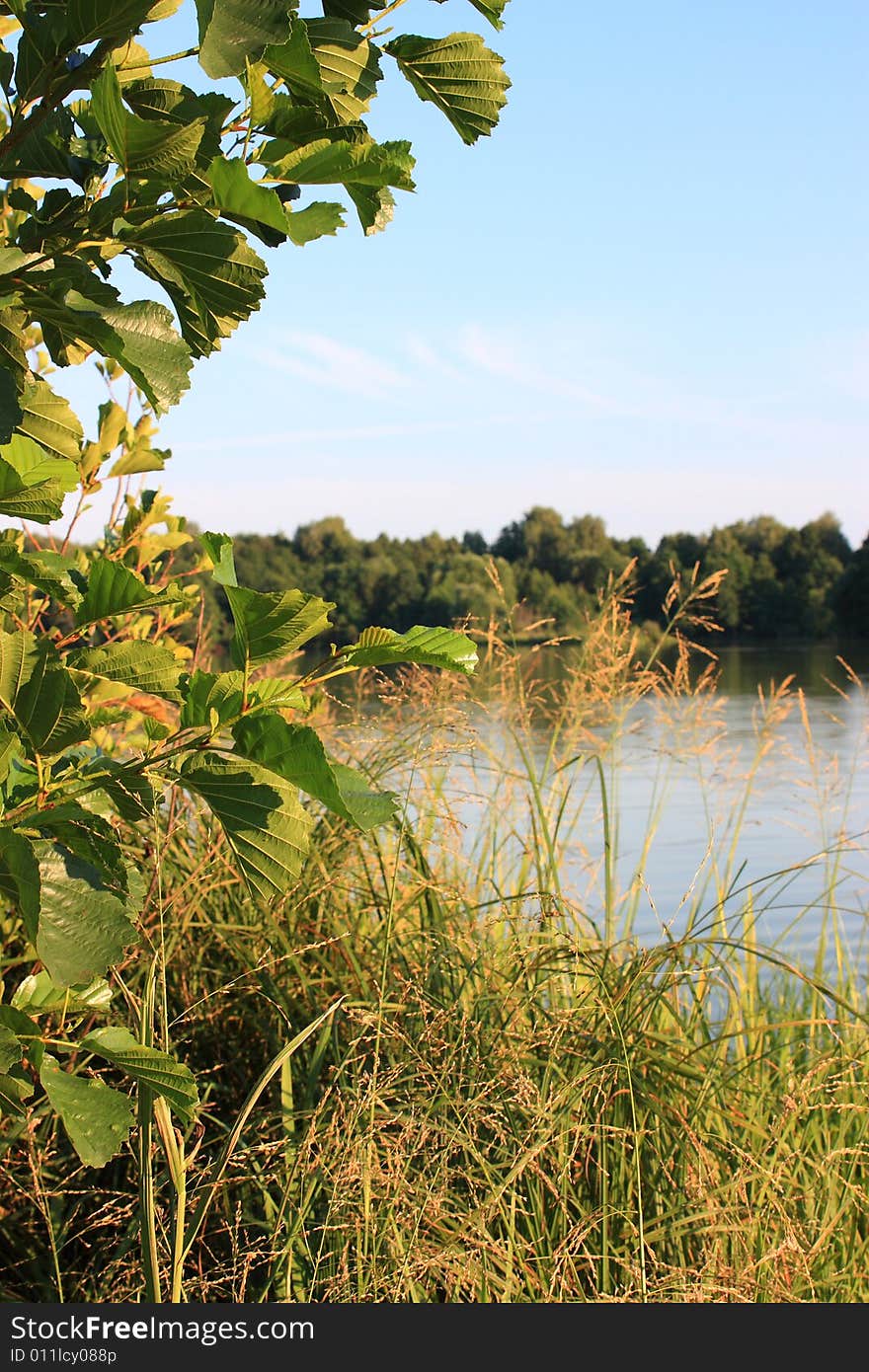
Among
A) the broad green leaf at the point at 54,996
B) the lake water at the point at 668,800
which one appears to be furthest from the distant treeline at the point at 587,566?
the broad green leaf at the point at 54,996

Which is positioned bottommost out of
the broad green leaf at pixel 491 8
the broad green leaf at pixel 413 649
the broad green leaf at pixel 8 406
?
the broad green leaf at pixel 413 649

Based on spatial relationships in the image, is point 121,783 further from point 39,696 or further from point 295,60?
point 295,60

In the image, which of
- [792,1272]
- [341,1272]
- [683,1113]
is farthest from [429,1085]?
[792,1272]

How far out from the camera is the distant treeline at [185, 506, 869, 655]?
65.2 feet

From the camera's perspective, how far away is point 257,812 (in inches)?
35.1

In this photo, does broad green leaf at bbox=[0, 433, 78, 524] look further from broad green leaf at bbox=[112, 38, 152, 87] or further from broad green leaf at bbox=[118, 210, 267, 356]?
broad green leaf at bbox=[112, 38, 152, 87]

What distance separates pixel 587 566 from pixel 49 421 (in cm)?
1980

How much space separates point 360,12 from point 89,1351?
1.54m

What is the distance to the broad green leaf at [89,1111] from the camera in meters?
0.94

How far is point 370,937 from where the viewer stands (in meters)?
2.30

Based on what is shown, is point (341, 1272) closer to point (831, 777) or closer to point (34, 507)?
point (34, 507)

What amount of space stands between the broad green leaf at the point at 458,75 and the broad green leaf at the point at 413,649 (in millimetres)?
485

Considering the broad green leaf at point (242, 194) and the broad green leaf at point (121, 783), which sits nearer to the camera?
the broad green leaf at point (242, 194)

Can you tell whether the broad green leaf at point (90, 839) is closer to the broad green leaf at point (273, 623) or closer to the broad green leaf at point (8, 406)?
the broad green leaf at point (273, 623)
